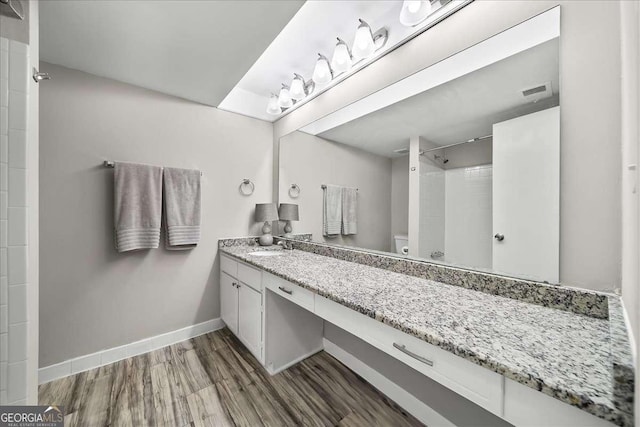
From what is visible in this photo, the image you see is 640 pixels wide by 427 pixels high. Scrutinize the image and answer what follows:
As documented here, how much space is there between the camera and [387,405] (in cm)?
137

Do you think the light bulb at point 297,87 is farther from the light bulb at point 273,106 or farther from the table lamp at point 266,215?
the table lamp at point 266,215

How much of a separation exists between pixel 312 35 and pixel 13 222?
182cm

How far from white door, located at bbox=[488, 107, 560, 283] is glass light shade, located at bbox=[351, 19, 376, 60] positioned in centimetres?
89

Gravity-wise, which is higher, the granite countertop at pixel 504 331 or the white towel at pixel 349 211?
the white towel at pixel 349 211

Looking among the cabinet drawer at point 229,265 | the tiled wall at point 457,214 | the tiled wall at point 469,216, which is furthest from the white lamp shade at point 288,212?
the tiled wall at point 469,216

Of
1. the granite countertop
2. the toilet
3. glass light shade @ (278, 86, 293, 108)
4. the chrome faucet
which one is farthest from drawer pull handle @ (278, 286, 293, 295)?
glass light shade @ (278, 86, 293, 108)

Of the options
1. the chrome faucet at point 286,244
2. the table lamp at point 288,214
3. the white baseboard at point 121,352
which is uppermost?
the table lamp at point 288,214

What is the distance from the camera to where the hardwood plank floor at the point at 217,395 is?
1.27m

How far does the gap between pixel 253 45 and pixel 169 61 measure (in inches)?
24.3

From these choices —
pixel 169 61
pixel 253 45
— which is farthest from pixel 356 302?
pixel 169 61

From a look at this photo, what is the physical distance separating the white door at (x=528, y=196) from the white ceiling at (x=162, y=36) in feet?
3.77

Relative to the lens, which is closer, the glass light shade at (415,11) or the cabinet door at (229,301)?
the glass light shade at (415,11)

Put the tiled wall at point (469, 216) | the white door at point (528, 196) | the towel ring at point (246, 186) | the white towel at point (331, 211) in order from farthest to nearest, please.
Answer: the towel ring at point (246, 186)
the white towel at point (331, 211)
the tiled wall at point (469, 216)
the white door at point (528, 196)

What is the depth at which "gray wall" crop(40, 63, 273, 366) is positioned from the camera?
158 centimetres
